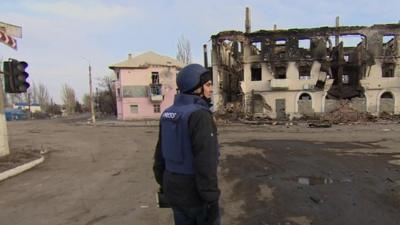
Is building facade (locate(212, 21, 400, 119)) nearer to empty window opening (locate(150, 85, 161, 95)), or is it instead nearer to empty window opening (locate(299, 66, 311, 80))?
empty window opening (locate(299, 66, 311, 80))

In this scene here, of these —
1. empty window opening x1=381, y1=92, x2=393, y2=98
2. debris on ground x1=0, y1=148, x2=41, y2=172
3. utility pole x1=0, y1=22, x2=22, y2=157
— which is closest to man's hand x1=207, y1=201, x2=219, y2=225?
debris on ground x1=0, y1=148, x2=41, y2=172

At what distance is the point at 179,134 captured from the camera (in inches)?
121

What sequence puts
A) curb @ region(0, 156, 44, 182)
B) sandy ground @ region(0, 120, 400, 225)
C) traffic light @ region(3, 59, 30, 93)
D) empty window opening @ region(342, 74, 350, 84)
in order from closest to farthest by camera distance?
sandy ground @ region(0, 120, 400, 225) < curb @ region(0, 156, 44, 182) < traffic light @ region(3, 59, 30, 93) < empty window opening @ region(342, 74, 350, 84)

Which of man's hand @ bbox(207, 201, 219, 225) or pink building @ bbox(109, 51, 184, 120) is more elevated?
pink building @ bbox(109, 51, 184, 120)

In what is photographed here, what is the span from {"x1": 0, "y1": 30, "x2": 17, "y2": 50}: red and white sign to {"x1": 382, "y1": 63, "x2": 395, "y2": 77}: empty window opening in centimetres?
4281

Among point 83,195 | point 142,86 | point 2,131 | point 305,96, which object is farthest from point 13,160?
point 142,86

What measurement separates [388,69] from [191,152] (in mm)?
49274

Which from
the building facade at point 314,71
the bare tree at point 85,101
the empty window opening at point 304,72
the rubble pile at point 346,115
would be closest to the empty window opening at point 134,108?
the building facade at point 314,71

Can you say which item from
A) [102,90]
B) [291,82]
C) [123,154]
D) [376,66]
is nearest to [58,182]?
[123,154]

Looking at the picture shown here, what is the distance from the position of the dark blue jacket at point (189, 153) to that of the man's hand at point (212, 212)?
75 mm

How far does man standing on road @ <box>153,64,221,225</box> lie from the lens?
9.78 feet

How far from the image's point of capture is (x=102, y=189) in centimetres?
871

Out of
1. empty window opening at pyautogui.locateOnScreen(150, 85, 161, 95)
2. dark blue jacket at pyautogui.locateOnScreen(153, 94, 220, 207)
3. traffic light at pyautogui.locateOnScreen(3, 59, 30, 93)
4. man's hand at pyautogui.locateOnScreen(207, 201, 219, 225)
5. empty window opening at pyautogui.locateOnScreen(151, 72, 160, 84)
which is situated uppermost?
empty window opening at pyautogui.locateOnScreen(151, 72, 160, 84)

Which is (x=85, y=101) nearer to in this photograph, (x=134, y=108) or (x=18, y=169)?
(x=134, y=108)
